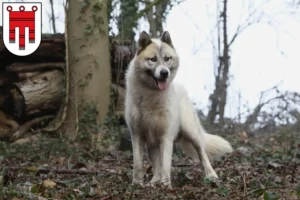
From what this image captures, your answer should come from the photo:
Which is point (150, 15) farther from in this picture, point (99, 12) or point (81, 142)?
point (81, 142)

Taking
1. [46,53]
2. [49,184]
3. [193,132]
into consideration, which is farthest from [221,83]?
[49,184]

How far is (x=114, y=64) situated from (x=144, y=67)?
15.9ft

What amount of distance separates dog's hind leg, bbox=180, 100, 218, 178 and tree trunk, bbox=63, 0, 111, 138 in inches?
138

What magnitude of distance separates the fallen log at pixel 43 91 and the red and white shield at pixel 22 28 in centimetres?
53

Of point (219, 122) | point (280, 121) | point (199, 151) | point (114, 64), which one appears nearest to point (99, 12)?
point (114, 64)

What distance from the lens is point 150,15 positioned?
1750cm

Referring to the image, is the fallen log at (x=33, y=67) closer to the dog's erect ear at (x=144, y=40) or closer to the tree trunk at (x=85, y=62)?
the tree trunk at (x=85, y=62)

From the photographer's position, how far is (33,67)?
10.2 m

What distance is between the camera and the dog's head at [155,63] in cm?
589

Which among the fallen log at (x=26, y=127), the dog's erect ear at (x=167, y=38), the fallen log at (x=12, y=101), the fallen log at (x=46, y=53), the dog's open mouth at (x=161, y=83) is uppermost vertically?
the dog's erect ear at (x=167, y=38)

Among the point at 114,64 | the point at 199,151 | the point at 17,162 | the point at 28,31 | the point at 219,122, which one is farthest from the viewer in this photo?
the point at 219,122

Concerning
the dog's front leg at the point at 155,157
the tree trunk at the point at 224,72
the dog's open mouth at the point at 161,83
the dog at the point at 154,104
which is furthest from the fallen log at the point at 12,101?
the tree trunk at the point at 224,72

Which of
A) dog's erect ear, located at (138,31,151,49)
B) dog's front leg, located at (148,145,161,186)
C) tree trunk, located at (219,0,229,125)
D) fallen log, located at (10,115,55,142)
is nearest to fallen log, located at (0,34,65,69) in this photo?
fallen log, located at (10,115,55,142)

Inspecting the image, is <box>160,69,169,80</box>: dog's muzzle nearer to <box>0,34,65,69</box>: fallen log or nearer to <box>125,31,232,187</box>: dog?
<box>125,31,232,187</box>: dog
